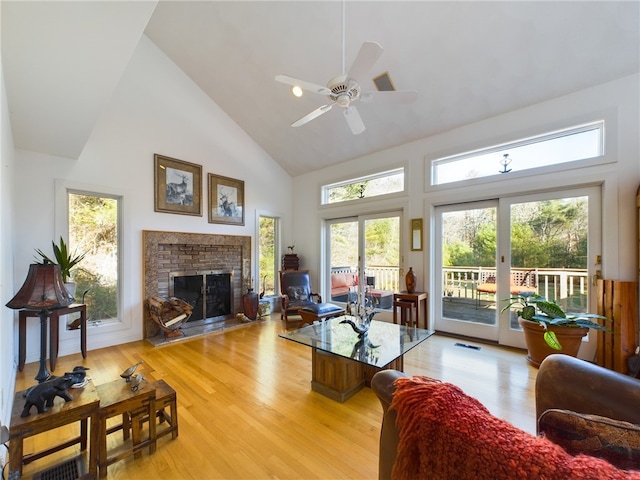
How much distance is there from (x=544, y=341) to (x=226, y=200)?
4.88 m

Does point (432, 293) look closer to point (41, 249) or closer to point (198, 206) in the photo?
point (198, 206)

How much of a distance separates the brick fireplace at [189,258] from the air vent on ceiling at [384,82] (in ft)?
11.0

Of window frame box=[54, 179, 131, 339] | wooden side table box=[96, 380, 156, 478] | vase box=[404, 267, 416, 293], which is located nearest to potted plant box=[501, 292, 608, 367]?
vase box=[404, 267, 416, 293]

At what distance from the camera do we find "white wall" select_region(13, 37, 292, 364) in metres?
3.14

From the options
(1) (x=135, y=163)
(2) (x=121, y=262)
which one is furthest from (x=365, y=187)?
(2) (x=121, y=262)

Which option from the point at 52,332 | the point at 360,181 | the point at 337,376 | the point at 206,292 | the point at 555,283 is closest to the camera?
the point at 337,376

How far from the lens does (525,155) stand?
3344mm

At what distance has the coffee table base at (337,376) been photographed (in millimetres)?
2258

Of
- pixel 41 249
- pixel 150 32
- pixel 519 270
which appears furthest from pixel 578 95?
pixel 41 249

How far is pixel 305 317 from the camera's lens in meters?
3.99

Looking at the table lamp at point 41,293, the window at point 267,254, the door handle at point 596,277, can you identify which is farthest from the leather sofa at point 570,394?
the window at point 267,254

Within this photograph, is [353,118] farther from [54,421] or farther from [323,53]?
[54,421]

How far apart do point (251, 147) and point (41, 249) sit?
11.5 ft

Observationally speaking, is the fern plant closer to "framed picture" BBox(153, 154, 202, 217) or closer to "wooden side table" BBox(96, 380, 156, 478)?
"wooden side table" BBox(96, 380, 156, 478)
